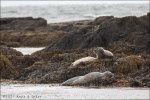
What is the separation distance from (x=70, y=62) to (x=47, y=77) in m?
2.37

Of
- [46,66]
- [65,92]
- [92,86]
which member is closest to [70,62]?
[46,66]

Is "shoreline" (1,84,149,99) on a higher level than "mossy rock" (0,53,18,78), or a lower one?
lower

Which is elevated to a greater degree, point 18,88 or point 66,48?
point 66,48

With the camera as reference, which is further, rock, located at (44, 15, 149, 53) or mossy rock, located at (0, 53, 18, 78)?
rock, located at (44, 15, 149, 53)

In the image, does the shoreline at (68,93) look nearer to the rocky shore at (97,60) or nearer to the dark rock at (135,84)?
the dark rock at (135,84)

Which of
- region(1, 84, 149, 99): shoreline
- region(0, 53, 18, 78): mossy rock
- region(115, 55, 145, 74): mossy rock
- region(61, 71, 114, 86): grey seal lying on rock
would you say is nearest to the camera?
region(1, 84, 149, 99): shoreline

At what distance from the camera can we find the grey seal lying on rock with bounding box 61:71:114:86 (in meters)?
12.8

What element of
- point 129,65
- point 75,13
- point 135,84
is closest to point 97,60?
point 129,65

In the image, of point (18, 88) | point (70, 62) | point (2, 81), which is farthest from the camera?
point (70, 62)

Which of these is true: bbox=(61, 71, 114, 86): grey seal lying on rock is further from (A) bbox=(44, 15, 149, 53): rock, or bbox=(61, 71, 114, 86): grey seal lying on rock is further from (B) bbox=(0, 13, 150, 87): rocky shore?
(A) bbox=(44, 15, 149, 53): rock

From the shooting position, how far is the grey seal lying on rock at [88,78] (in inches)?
502

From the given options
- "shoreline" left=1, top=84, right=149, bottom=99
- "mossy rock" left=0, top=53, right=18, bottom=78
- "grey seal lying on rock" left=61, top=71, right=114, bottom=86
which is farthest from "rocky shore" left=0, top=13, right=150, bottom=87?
"shoreline" left=1, top=84, right=149, bottom=99

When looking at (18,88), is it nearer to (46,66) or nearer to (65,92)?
(65,92)

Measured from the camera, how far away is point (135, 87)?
1193 centimetres
